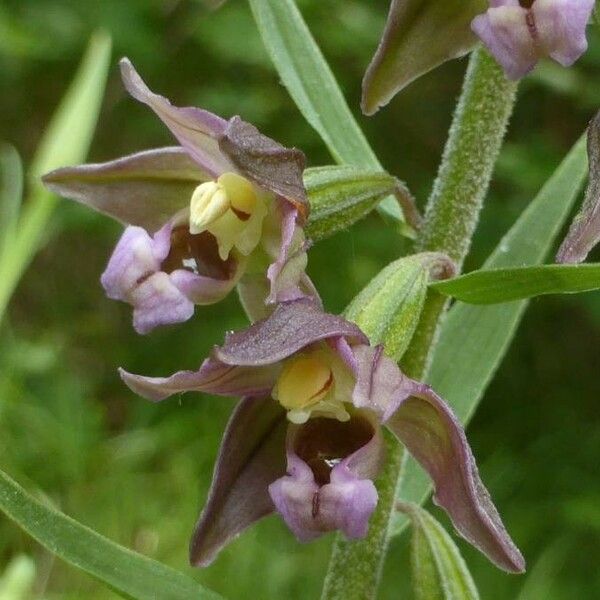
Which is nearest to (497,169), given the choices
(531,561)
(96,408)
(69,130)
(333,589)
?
(531,561)

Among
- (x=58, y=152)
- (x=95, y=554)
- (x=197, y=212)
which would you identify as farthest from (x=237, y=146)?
(x=58, y=152)

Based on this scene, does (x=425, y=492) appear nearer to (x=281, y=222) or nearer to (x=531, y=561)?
(x=281, y=222)

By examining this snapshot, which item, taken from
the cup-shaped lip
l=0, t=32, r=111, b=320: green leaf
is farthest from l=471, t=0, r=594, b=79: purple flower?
l=0, t=32, r=111, b=320: green leaf

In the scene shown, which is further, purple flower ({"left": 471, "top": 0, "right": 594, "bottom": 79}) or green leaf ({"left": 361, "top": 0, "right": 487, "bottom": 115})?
green leaf ({"left": 361, "top": 0, "right": 487, "bottom": 115})

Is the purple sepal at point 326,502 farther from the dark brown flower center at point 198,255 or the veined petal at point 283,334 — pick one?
the dark brown flower center at point 198,255

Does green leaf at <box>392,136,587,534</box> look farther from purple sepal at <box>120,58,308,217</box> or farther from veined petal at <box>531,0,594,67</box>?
veined petal at <box>531,0,594,67</box>

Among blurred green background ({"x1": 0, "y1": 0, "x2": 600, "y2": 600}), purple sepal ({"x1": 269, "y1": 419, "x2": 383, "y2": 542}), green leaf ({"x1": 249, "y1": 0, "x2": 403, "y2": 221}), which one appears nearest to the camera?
purple sepal ({"x1": 269, "y1": 419, "x2": 383, "y2": 542})

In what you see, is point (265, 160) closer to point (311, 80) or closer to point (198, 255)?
point (198, 255)

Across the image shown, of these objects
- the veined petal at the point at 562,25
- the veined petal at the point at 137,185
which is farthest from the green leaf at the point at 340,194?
the veined petal at the point at 562,25
